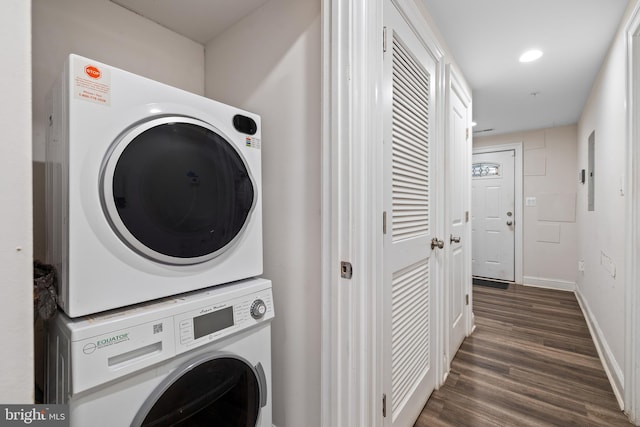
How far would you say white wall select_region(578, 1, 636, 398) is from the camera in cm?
167

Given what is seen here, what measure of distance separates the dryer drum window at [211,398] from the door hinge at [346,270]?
44 centimetres

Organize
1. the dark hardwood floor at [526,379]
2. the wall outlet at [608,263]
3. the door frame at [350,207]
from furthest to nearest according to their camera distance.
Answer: the wall outlet at [608,263]
the dark hardwood floor at [526,379]
the door frame at [350,207]

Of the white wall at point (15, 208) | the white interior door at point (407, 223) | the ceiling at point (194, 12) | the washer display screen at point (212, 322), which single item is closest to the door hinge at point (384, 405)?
the white interior door at point (407, 223)

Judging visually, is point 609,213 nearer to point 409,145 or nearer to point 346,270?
point 409,145

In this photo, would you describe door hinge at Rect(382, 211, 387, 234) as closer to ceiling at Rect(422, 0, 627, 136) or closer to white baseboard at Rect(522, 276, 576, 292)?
ceiling at Rect(422, 0, 627, 136)

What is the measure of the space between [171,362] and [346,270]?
573 millimetres

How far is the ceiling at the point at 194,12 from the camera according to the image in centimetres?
128

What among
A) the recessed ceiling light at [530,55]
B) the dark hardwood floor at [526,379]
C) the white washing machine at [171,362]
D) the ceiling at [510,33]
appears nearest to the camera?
the white washing machine at [171,362]

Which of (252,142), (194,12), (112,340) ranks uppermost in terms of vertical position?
(194,12)

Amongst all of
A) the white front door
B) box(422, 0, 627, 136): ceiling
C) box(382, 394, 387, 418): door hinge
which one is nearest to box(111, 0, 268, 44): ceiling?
box(422, 0, 627, 136): ceiling

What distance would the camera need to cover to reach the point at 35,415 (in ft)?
A: 1.50

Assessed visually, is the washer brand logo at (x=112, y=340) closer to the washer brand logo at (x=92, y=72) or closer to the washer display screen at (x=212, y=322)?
the washer display screen at (x=212, y=322)

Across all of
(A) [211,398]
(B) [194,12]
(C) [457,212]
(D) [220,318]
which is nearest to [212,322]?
(D) [220,318]

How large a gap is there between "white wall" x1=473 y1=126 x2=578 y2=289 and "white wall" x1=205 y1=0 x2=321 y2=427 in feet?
13.5
